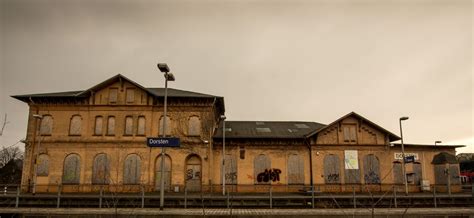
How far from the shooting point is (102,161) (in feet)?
90.8

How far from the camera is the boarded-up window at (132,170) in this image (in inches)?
1078

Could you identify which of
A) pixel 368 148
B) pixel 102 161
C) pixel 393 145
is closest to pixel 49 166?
pixel 102 161

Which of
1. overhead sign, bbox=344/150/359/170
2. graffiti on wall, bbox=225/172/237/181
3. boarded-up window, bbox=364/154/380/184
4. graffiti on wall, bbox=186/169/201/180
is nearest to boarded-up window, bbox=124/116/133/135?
graffiti on wall, bbox=186/169/201/180

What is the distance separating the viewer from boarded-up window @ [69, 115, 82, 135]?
92.5 feet

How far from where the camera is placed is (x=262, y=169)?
2966 centimetres

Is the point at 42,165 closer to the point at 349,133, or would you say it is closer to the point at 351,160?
the point at 351,160

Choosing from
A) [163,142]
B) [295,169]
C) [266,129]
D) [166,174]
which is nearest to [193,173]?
[166,174]

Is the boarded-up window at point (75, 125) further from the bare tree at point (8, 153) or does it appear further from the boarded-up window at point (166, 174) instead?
the boarded-up window at point (166, 174)

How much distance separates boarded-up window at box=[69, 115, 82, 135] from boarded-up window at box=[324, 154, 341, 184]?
2130 cm

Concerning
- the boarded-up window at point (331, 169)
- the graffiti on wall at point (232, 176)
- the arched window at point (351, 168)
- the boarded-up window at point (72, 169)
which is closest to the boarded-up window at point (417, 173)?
the arched window at point (351, 168)

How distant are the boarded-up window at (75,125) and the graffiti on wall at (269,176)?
15777 mm

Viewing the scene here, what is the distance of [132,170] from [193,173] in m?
4.95

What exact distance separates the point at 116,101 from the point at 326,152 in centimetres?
1875

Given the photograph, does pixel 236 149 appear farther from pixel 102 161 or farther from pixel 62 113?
pixel 62 113
